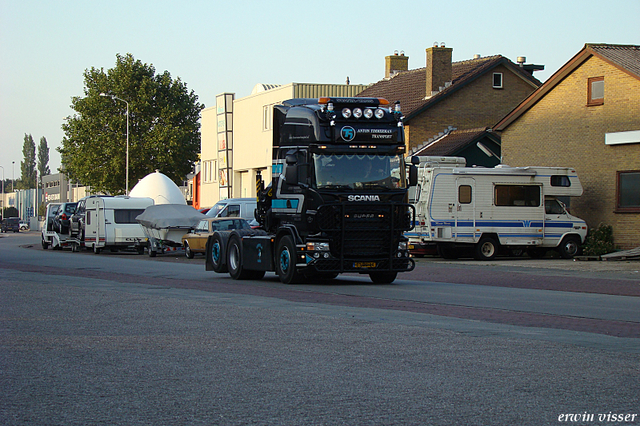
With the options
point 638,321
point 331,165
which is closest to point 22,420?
point 638,321

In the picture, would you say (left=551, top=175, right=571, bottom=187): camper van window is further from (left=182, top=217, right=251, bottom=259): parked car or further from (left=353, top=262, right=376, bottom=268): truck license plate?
(left=353, top=262, right=376, bottom=268): truck license plate

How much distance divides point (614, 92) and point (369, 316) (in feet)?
75.3

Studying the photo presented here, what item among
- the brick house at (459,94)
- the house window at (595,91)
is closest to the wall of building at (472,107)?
the brick house at (459,94)

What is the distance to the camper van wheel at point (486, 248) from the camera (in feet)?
96.1

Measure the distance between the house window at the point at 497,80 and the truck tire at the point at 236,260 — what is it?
2993cm

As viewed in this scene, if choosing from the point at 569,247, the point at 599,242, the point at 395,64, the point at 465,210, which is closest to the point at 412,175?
the point at 465,210

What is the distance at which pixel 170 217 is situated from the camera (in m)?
34.2

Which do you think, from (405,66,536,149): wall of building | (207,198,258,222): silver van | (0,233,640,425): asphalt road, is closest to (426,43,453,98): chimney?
(405,66,536,149): wall of building

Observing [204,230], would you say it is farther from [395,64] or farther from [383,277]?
[395,64]

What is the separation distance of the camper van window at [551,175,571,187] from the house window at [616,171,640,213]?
7.85 feet

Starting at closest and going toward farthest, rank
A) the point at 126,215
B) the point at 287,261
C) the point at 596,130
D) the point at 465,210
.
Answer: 1. the point at 287,261
2. the point at 465,210
3. the point at 596,130
4. the point at 126,215

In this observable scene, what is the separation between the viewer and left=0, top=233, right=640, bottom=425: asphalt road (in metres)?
6.24

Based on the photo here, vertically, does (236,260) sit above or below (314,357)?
above

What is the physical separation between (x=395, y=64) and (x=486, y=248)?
28.4 metres
